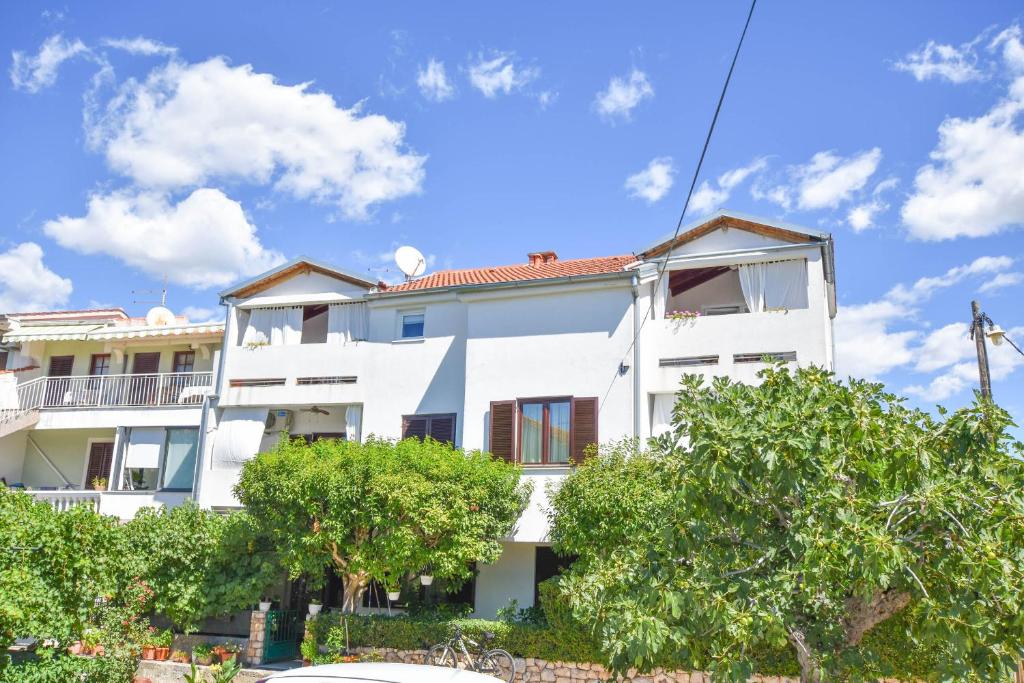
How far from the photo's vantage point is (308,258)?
25.8 m

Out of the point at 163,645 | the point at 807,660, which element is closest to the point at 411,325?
the point at 163,645

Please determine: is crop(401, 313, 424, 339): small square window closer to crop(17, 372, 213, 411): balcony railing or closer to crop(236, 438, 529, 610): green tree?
crop(236, 438, 529, 610): green tree

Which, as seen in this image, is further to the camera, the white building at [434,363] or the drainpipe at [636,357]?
the white building at [434,363]

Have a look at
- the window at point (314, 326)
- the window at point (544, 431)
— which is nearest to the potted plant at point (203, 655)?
the window at point (544, 431)

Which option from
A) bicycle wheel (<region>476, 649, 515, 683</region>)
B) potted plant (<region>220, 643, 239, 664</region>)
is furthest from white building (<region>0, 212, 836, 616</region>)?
potted plant (<region>220, 643, 239, 664</region>)

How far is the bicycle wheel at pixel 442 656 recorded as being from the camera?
18331 mm

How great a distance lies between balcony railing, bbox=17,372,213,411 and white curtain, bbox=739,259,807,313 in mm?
16937

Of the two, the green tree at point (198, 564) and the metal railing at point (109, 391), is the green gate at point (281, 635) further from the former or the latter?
the metal railing at point (109, 391)

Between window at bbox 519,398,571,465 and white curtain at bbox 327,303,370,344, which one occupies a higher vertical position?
white curtain at bbox 327,303,370,344

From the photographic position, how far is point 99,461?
29469 mm

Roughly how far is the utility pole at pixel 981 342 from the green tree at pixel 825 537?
37.6 ft

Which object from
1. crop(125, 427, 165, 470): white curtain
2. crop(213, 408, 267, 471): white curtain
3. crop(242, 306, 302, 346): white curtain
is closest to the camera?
crop(213, 408, 267, 471): white curtain

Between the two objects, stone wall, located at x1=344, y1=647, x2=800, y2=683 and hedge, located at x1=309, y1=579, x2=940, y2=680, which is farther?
hedge, located at x1=309, y1=579, x2=940, y2=680

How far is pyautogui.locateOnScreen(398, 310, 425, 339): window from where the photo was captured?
24703 millimetres
